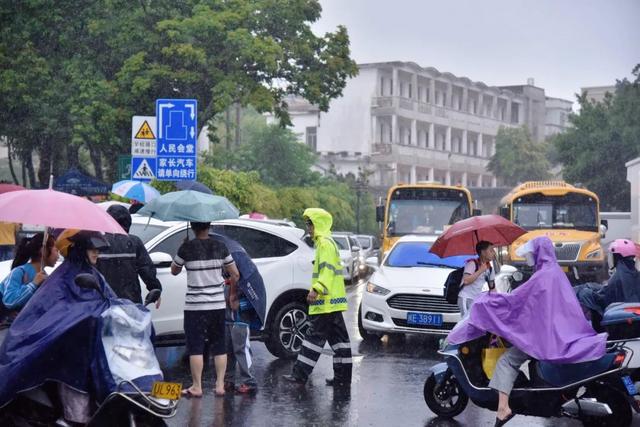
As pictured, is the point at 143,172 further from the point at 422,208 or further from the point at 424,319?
the point at 424,319

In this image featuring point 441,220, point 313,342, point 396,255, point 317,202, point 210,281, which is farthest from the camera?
point 317,202

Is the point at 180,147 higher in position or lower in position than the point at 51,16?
lower

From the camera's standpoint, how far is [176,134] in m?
21.2

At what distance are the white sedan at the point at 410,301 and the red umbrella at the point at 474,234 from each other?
3435mm

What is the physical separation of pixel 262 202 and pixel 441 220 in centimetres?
1039

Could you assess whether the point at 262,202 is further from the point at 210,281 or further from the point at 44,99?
the point at 210,281

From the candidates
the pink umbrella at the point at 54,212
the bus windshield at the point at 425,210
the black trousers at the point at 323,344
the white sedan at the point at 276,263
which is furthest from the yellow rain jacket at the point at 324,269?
the bus windshield at the point at 425,210

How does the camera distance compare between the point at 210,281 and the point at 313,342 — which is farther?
the point at 313,342

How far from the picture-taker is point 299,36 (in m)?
37.5

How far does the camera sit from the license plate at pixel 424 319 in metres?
15.0

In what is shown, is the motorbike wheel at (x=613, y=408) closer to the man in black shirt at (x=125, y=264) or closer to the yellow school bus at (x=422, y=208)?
the man in black shirt at (x=125, y=264)

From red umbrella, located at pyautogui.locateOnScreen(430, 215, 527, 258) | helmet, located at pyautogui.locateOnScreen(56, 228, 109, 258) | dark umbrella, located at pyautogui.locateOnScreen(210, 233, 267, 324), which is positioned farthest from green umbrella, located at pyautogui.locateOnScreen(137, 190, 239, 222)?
helmet, located at pyautogui.locateOnScreen(56, 228, 109, 258)

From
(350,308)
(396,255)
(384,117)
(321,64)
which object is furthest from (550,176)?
(396,255)

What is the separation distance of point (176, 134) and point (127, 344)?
48.2 ft
